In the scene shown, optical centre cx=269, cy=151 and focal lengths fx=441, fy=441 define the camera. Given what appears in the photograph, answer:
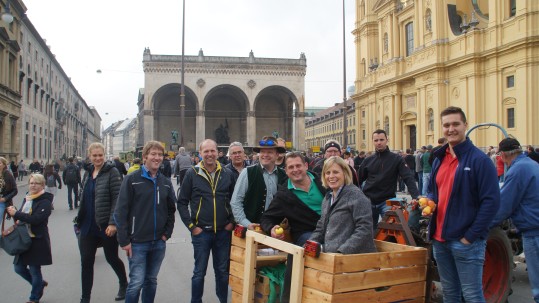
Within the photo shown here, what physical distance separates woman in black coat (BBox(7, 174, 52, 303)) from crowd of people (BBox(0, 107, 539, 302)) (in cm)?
1

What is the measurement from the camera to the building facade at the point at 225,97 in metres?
48.9

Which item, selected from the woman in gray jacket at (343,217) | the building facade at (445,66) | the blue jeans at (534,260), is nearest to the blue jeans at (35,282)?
the woman in gray jacket at (343,217)

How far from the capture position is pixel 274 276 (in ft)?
14.3

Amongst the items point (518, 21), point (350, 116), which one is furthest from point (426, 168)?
point (350, 116)

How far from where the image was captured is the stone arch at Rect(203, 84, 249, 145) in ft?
178

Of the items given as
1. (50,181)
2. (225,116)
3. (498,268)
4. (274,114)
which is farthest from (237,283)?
(225,116)

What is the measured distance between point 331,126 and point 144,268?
80.4 metres

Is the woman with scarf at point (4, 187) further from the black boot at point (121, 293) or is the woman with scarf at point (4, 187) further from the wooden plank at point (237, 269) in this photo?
the wooden plank at point (237, 269)

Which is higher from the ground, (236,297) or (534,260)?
(534,260)

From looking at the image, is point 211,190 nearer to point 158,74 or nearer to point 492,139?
point 492,139

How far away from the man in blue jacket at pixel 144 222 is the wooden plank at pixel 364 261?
194 centimetres

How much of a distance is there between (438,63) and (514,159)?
29.9 meters

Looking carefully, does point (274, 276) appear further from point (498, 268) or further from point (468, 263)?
point (498, 268)

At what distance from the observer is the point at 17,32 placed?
34.3 meters
